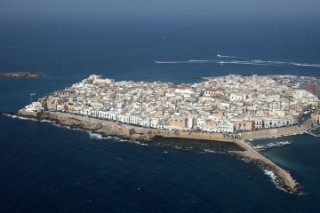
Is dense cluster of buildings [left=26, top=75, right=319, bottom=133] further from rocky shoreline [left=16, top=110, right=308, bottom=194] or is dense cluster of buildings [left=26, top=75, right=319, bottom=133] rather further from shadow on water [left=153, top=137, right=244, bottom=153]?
shadow on water [left=153, top=137, right=244, bottom=153]

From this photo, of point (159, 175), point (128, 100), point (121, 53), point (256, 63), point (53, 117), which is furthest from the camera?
point (121, 53)

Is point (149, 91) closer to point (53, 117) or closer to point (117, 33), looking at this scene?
point (53, 117)

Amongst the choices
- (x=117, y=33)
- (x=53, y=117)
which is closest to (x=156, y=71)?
(x=53, y=117)

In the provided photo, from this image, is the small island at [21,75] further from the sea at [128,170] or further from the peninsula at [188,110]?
the peninsula at [188,110]

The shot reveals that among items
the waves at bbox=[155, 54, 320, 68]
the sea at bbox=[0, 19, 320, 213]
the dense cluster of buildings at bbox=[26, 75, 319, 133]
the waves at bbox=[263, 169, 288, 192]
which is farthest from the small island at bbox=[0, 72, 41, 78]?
the waves at bbox=[263, 169, 288, 192]

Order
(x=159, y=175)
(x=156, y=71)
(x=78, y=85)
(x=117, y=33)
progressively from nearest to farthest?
(x=159, y=175), (x=78, y=85), (x=156, y=71), (x=117, y=33)

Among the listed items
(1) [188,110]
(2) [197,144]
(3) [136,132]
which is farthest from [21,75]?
(2) [197,144]

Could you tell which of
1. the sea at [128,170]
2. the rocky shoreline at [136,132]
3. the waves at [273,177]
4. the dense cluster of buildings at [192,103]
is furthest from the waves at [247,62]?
the waves at [273,177]
